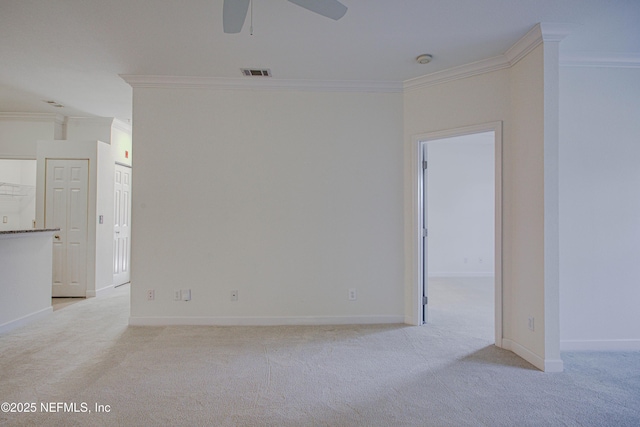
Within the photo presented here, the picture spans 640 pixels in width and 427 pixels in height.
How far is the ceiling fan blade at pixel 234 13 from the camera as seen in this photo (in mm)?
1711

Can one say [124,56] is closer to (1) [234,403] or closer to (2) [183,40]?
(2) [183,40]

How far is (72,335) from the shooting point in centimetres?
333

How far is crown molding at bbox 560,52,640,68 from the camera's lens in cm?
299

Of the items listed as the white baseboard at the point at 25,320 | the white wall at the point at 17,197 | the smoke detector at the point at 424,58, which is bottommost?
the white baseboard at the point at 25,320

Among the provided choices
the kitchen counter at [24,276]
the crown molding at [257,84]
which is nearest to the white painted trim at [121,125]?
the crown molding at [257,84]

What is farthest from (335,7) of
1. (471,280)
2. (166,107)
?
(471,280)

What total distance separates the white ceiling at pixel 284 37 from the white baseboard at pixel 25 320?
269 cm

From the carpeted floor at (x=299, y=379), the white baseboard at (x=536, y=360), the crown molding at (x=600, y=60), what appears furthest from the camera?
the crown molding at (x=600, y=60)

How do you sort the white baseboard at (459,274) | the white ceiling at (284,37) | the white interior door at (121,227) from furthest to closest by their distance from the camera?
1. the white baseboard at (459,274)
2. the white interior door at (121,227)
3. the white ceiling at (284,37)

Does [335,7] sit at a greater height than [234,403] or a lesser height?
greater

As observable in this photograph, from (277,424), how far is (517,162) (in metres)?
2.85

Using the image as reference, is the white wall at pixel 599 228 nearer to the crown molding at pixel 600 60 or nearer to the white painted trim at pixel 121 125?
the crown molding at pixel 600 60

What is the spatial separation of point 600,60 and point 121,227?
676 centimetres

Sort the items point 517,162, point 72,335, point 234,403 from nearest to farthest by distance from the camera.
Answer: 1. point 234,403
2. point 517,162
3. point 72,335
